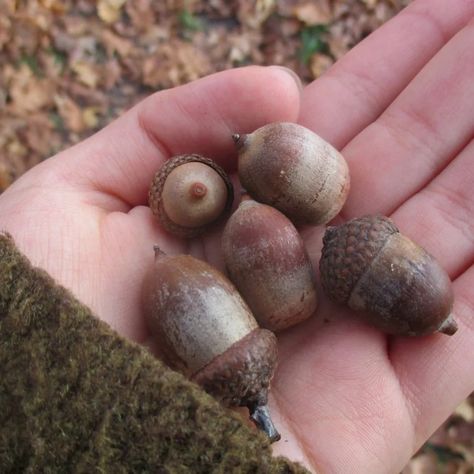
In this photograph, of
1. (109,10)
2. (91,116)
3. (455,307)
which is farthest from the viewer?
(109,10)

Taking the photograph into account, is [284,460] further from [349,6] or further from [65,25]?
[349,6]

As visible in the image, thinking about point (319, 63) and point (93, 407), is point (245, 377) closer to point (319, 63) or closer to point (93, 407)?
point (93, 407)

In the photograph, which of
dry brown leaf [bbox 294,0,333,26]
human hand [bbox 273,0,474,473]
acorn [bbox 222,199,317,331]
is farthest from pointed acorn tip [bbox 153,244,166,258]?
dry brown leaf [bbox 294,0,333,26]

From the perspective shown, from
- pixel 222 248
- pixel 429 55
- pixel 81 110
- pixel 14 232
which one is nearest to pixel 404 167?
pixel 429 55

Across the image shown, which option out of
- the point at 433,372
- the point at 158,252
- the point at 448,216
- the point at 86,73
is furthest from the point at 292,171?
the point at 86,73

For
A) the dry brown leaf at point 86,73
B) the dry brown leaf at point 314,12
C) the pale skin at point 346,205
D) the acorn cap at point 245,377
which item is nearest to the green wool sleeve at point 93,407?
the acorn cap at point 245,377

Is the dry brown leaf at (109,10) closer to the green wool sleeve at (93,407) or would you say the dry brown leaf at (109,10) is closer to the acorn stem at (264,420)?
the green wool sleeve at (93,407)

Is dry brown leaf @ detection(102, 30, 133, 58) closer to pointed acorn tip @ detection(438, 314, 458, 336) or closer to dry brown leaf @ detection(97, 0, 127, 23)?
dry brown leaf @ detection(97, 0, 127, 23)
